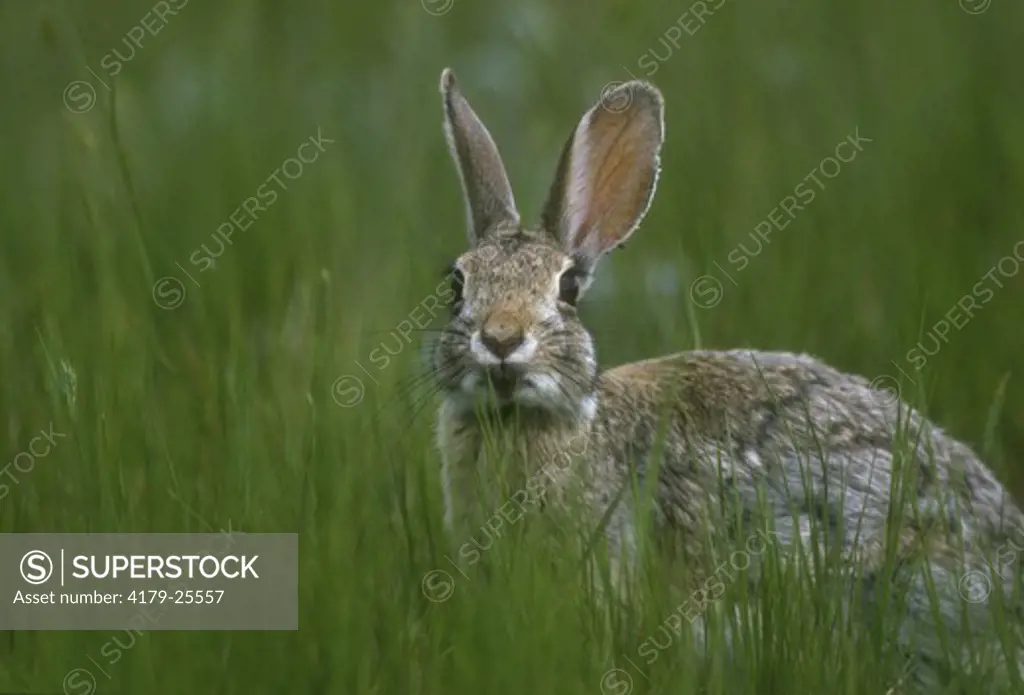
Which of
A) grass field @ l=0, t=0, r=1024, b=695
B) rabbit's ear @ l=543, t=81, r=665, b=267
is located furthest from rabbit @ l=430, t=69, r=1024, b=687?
grass field @ l=0, t=0, r=1024, b=695

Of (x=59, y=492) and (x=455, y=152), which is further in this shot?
(x=455, y=152)

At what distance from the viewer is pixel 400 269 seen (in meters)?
6.96

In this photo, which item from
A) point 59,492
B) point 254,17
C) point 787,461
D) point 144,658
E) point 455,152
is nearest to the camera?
point 144,658

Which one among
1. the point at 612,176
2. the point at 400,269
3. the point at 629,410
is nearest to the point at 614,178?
the point at 612,176

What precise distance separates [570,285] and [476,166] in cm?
59

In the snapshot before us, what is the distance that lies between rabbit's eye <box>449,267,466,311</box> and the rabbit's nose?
1.37ft

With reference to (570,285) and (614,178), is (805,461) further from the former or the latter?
(614,178)

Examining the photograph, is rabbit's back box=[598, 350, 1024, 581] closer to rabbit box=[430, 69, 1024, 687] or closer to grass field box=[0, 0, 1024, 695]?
rabbit box=[430, 69, 1024, 687]

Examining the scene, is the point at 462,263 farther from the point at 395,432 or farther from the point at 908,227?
the point at 908,227

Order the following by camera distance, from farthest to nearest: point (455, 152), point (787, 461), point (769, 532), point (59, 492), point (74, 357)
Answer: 1. point (455, 152)
2. point (787, 461)
3. point (74, 357)
4. point (59, 492)
5. point (769, 532)

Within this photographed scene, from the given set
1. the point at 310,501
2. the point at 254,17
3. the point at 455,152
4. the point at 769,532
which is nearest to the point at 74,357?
the point at 310,501

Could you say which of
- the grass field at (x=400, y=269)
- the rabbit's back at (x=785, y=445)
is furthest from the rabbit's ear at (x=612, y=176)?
the rabbit's back at (x=785, y=445)

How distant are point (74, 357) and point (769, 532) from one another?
2.19m

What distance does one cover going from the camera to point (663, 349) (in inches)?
285
